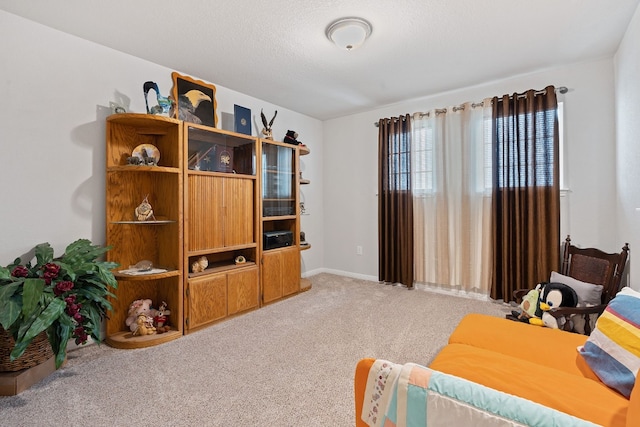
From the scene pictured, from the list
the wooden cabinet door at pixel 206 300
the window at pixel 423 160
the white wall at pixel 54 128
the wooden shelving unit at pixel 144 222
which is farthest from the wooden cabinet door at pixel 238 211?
the window at pixel 423 160

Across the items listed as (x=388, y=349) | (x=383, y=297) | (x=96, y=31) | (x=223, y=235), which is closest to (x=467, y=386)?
(x=388, y=349)

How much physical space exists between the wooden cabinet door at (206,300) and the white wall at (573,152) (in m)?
2.30

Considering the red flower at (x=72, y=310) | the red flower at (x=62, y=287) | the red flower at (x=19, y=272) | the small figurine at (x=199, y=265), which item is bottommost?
the red flower at (x=72, y=310)

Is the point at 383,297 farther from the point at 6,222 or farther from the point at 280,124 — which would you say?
the point at 6,222

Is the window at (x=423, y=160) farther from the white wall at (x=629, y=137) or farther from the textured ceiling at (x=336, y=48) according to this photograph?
the white wall at (x=629, y=137)

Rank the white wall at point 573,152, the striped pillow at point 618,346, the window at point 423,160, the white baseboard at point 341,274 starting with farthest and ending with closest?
the white baseboard at point 341,274, the window at point 423,160, the white wall at point 573,152, the striped pillow at point 618,346

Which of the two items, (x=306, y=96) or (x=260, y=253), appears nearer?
(x=260, y=253)

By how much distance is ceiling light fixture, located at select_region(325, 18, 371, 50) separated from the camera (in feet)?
7.26

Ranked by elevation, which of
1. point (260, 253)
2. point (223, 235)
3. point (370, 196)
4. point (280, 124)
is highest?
point (280, 124)

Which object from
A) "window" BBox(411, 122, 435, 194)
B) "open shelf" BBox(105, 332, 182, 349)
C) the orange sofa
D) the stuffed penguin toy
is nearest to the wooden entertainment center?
"open shelf" BBox(105, 332, 182, 349)

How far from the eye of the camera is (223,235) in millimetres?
3074

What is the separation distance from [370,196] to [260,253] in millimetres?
1963

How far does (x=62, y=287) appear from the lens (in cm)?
186

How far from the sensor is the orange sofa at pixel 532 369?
3.29ft
